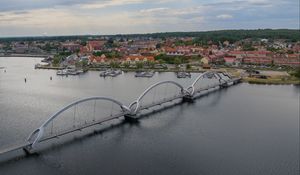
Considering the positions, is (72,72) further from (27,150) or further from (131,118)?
(27,150)

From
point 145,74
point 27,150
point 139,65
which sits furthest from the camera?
point 139,65

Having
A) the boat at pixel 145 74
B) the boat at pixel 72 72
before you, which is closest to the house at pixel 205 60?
the boat at pixel 145 74

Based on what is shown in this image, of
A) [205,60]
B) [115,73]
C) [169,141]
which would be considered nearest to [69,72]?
[115,73]

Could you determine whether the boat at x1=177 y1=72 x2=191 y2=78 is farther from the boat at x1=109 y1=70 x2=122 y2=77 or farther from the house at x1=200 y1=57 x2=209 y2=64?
the house at x1=200 y1=57 x2=209 y2=64

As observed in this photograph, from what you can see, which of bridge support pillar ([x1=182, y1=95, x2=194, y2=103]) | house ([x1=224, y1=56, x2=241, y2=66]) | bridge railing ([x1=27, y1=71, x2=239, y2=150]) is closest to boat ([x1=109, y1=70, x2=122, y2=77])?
bridge railing ([x1=27, y1=71, x2=239, y2=150])

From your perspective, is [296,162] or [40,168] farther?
[296,162]

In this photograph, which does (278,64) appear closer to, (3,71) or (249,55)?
(249,55)

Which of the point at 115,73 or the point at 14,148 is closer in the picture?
the point at 14,148

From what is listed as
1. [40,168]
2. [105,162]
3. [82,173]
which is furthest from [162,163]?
[40,168]
